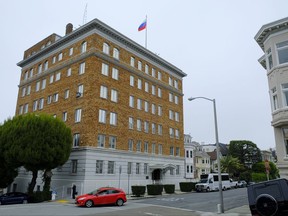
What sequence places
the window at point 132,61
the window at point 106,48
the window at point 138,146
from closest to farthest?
the window at point 106,48
the window at point 138,146
the window at point 132,61

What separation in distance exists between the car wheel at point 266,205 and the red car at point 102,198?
53.9ft

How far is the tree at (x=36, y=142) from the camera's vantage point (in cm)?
2634

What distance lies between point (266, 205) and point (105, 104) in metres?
27.7

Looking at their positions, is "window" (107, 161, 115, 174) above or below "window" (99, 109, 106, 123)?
below

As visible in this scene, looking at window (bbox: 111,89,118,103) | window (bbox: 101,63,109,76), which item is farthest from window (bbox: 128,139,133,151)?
window (bbox: 101,63,109,76)

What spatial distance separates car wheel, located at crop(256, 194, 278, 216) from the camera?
743cm

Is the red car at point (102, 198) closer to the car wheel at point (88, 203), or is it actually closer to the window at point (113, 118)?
the car wheel at point (88, 203)

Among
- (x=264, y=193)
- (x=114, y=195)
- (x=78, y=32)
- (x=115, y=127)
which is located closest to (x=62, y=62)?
(x=78, y=32)

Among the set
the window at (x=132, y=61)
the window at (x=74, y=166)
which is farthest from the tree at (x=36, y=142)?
the window at (x=132, y=61)

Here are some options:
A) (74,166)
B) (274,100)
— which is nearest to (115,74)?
(74,166)

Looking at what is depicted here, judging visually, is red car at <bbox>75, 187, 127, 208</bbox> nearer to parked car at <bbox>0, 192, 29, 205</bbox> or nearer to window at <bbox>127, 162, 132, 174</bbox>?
parked car at <bbox>0, 192, 29, 205</bbox>

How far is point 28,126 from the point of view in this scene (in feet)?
90.2

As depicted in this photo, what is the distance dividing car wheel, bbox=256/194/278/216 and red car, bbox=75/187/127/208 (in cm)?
1643

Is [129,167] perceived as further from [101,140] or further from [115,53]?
[115,53]
